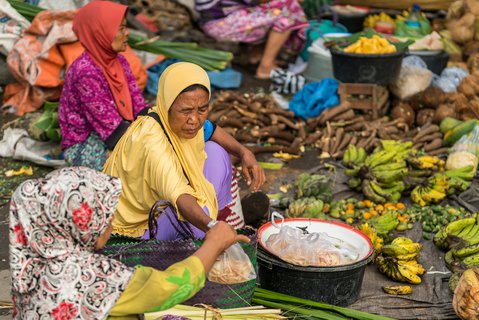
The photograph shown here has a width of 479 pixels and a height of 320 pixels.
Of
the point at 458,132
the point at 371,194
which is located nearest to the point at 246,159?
the point at 371,194

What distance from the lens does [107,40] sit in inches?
217

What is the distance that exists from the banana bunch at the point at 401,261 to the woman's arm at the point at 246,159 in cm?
90

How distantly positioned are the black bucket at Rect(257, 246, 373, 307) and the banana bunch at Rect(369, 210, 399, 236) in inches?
39.5

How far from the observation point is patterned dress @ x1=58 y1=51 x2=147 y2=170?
5.43 m

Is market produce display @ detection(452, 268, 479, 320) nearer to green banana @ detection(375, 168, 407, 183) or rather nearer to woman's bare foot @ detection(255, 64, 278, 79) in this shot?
green banana @ detection(375, 168, 407, 183)

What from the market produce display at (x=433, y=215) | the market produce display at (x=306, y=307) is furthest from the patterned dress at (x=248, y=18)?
the market produce display at (x=306, y=307)

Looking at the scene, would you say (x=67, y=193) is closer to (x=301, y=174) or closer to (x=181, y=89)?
(x=181, y=89)

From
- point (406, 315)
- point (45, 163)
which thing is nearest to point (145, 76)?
point (45, 163)

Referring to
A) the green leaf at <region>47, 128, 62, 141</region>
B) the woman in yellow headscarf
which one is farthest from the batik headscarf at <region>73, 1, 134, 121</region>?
the woman in yellow headscarf

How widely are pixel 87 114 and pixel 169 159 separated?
175cm

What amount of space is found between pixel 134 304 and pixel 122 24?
313cm

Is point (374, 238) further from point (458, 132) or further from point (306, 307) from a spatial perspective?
point (458, 132)

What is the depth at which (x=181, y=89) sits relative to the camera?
3.92 meters

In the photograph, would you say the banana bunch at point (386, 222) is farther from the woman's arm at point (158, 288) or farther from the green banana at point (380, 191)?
the woman's arm at point (158, 288)
